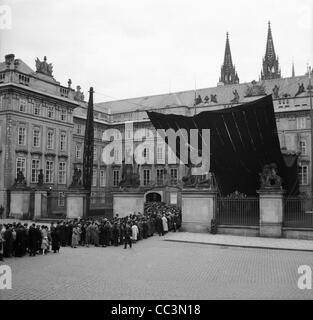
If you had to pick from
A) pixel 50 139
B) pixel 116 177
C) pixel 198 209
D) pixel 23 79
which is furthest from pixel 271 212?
pixel 116 177

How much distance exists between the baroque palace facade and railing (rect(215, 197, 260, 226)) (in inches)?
414

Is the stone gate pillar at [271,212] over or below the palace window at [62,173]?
below

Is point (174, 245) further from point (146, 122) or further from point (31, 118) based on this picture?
point (146, 122)

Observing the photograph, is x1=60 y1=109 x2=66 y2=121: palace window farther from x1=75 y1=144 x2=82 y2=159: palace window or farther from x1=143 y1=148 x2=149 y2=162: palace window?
x1=143 y1=148 x2=149 y2=162: palace window

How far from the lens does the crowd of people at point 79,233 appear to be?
1634cm

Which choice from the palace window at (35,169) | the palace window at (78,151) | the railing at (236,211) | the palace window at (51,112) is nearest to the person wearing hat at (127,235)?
the railing at (236,211)

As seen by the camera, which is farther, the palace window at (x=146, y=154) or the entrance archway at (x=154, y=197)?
the palace window at (x=146, y=154)

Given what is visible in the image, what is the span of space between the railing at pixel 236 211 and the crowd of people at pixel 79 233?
9.61ft

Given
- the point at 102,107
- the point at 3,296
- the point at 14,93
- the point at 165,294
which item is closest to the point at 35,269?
the point at 3,296

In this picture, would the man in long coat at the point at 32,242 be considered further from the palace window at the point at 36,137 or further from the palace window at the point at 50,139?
the palace window at the point at 50,139

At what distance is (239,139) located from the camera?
26812mm

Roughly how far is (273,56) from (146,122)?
140ft

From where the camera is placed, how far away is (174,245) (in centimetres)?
2008

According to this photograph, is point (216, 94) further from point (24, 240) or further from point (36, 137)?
point (24, 240)
